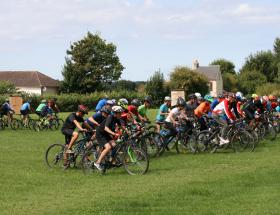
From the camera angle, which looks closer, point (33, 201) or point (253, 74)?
point (33, 201)

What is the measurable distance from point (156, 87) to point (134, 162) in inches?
2096

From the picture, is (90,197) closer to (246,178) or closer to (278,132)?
(246,178)

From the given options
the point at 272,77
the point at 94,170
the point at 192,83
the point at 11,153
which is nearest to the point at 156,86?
the point at 192,83

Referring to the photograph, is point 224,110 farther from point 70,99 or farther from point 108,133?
point 70,99

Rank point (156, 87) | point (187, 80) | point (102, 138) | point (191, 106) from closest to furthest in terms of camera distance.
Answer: point (102, 138) < point (191, 106) < point (156, 87) < point (187, 80)

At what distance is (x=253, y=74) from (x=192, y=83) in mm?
25908

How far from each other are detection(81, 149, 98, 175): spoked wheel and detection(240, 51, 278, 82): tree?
279 feet

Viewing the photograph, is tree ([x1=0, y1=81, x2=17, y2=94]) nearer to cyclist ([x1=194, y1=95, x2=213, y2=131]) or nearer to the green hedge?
the green hedge

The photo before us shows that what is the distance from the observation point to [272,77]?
313 feet

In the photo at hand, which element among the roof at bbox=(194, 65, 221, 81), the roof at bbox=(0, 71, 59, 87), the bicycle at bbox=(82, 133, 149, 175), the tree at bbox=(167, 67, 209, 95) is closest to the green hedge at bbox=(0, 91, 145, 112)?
the tree at bbox=(167, 67, 209, 95)

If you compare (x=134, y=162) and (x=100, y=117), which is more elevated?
(x=100, y=117)

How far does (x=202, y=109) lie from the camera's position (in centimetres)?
1778

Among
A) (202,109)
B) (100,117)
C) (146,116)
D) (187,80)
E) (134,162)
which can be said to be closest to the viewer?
(134,162)

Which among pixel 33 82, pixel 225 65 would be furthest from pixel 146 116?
pixel 225 65
